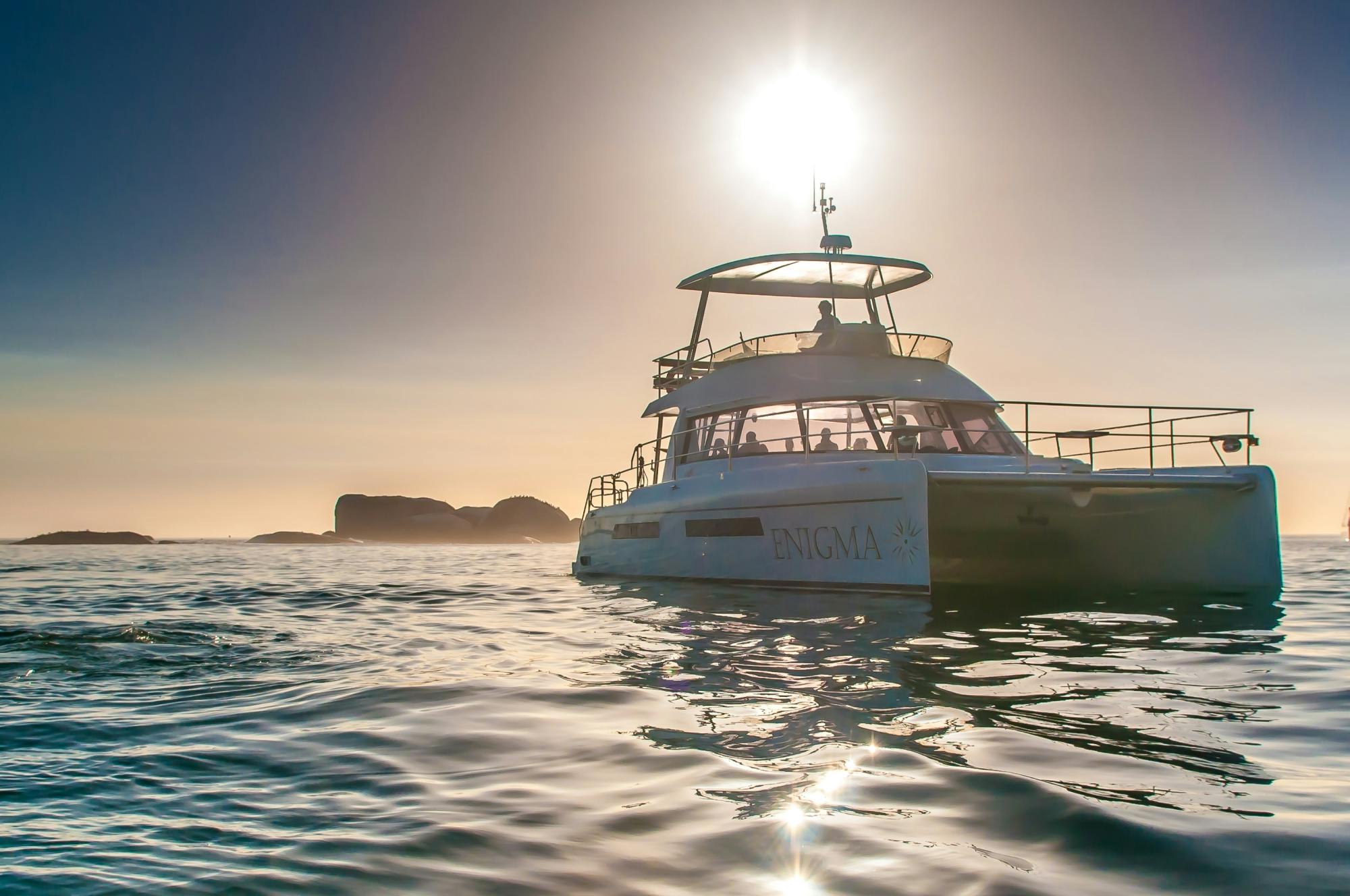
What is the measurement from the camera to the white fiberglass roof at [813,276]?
49.2 feet

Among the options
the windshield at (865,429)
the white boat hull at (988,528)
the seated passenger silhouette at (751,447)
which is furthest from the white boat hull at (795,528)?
the windshield at (865,429)

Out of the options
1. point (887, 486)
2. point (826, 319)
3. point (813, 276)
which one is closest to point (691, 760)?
point (887, 486)

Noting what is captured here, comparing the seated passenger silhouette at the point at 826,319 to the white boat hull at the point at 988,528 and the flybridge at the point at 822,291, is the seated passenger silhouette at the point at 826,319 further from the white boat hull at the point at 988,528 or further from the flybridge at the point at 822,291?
the white boat hull at the point at 988,528

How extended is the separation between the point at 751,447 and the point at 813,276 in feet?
12.9

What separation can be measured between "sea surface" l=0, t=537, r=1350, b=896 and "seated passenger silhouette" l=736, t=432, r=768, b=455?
503 cm

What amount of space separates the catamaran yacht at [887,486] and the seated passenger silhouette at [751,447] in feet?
0.09

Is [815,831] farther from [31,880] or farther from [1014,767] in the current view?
[31,880]

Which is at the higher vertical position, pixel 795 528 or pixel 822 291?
pixel 822 291

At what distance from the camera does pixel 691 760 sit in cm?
398

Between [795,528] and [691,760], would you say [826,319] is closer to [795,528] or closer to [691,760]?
[795,528]

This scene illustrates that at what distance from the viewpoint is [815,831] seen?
117 inches

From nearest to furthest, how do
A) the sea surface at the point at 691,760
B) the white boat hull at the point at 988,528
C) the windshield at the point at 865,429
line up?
the sea surface at the point at 691,760 < the white boat hull at the point at 988,528 < the windshield at the point at 865,429

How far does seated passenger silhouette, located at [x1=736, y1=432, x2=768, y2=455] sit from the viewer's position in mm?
13477

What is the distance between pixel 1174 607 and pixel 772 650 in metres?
5.28
